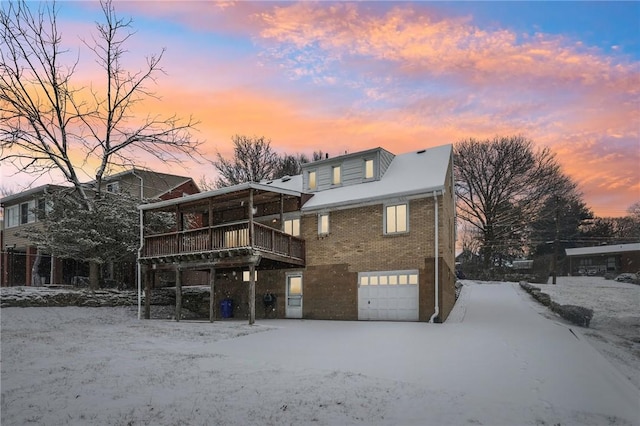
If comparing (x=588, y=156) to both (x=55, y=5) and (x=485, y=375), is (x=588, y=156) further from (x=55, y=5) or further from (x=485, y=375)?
(x=55, y=5)

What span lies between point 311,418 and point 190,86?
595 inches

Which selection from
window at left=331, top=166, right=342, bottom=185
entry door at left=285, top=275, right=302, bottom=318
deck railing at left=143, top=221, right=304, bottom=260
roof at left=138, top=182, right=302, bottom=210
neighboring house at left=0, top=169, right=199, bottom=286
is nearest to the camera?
roof at left=138, top=182, right=302, bottom=210

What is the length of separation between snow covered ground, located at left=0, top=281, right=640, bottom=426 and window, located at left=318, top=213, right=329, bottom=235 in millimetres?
6176

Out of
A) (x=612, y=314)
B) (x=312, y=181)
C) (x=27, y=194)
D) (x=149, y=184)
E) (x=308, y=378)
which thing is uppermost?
(x=149, y=184)

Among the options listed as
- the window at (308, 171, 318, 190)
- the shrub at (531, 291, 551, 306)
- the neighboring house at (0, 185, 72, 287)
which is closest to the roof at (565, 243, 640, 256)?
the shrub at (531, 291, 551, 306)

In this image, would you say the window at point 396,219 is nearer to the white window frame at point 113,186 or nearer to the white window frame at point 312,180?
the white window frame at point 312,180

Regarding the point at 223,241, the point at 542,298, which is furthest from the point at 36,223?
the point at 542,298

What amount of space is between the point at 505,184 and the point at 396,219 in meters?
24.1

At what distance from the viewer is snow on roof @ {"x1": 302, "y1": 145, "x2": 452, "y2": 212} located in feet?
59.5

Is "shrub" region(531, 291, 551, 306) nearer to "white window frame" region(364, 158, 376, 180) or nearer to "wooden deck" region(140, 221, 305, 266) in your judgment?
"white window frame" region(364, 158, 376, 180)

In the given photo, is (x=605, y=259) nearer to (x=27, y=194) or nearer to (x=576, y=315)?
(x=576, y=315)

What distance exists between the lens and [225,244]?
716 inches

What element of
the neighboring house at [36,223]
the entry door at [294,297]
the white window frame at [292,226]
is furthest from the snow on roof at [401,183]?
the neighboring house at [36,223]

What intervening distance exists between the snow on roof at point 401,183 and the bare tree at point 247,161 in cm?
2499
